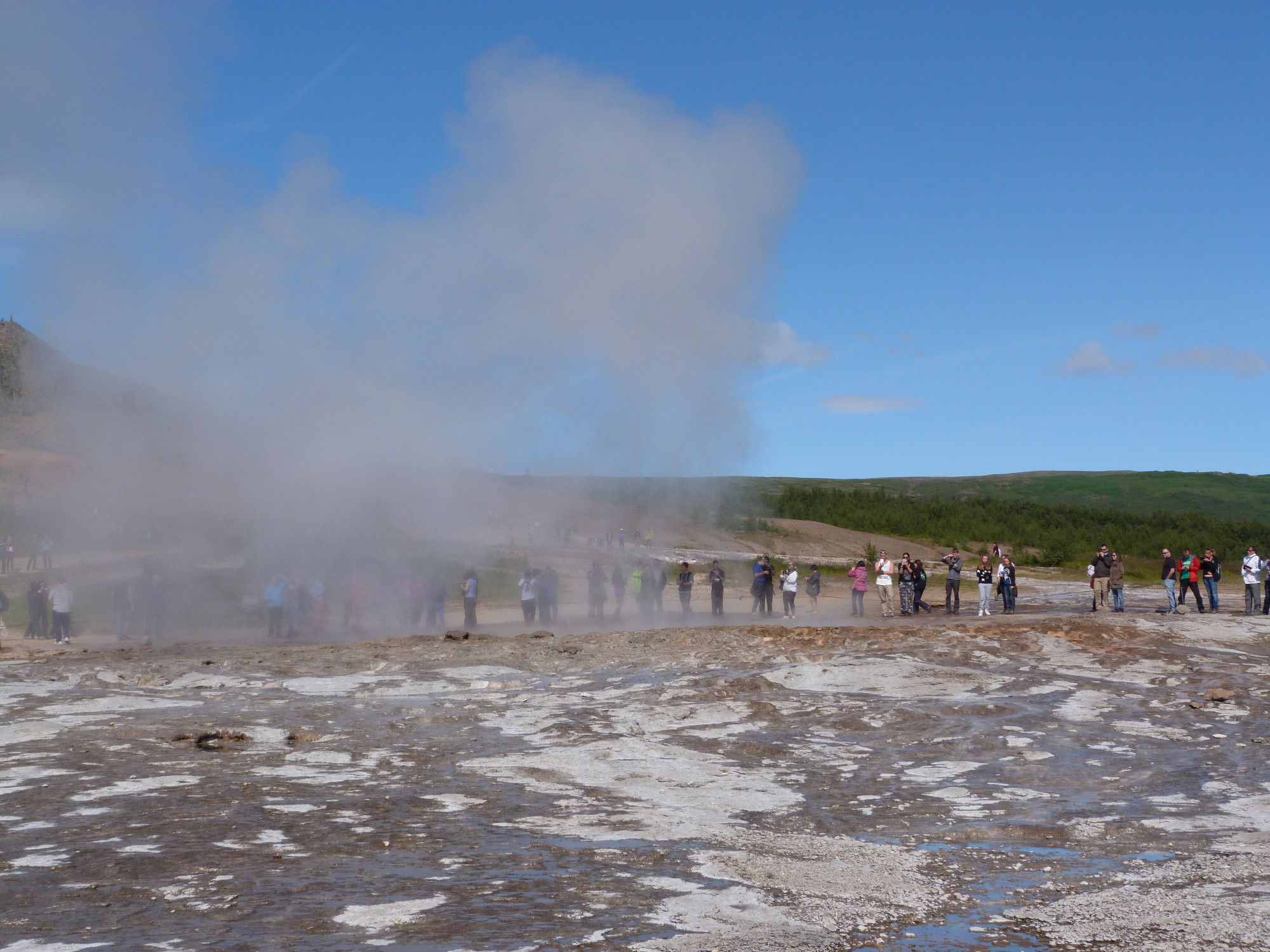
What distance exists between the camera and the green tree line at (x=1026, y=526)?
6156cm

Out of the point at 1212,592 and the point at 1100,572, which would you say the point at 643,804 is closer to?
the point at 1212,592

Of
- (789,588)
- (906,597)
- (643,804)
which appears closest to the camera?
(643,804)

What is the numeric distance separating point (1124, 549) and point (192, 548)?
2148 inches

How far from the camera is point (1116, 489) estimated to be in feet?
472

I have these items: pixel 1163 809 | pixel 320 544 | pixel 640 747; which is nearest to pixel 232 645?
pixel 320 544

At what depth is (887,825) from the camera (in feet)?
25.1

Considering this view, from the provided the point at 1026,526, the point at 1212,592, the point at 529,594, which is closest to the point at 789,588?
the point at 529,594

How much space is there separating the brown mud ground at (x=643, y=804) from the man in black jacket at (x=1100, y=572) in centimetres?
1015

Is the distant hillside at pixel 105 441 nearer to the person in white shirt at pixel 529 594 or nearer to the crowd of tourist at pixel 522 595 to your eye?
the crowd of tourist at pixel 522 595

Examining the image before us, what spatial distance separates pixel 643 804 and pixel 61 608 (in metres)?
18.0

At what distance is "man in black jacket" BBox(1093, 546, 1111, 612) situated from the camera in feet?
86.5

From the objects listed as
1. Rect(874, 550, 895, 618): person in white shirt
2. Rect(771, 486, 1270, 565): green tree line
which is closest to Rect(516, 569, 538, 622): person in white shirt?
Rect(874, 550, 895, 618): person in white shirt

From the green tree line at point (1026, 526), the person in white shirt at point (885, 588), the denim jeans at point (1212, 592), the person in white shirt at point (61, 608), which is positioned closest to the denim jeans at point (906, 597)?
the person in white shirt at point (885, 588)

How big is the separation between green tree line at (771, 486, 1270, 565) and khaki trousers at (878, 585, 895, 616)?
104ft
